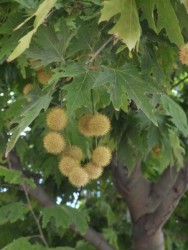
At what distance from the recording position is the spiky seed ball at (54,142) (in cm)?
187

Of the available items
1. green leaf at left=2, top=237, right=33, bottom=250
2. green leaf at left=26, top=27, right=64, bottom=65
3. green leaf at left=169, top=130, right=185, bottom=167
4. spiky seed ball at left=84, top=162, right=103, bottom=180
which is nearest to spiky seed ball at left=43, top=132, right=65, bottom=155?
spiky seed ball at left=84, top=162, right=103, bottom=180

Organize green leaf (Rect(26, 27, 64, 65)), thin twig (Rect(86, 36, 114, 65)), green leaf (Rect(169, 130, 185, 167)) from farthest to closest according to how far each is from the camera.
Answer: green leaf (Rect(169, 130, 185, 167)), green leaf (Rect(26, 27, 64, 65)), thin twig (Rect(86, 36, 114, 65))

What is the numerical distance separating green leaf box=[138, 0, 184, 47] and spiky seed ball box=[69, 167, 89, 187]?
1.75ft

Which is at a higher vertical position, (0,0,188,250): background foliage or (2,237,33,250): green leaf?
(0,0,188,250): background foliage

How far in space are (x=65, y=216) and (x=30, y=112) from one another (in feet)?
4.12

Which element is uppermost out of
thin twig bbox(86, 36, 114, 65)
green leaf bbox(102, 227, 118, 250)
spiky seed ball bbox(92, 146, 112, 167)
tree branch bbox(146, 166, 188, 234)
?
thin twig bbox(86, 36, 114, 65)

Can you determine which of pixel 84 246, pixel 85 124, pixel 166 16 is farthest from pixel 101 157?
pixel 84 246

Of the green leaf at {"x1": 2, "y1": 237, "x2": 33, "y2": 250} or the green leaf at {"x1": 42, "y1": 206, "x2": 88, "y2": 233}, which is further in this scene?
the green leaf at {"x1": 42, "y1": 206, "x2": 88, "y2": 233}

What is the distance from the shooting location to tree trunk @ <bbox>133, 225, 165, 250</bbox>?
376cm

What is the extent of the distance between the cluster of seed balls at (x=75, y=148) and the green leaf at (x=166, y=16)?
376 mm

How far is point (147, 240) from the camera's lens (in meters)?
3.78

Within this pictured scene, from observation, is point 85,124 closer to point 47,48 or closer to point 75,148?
point 75,148

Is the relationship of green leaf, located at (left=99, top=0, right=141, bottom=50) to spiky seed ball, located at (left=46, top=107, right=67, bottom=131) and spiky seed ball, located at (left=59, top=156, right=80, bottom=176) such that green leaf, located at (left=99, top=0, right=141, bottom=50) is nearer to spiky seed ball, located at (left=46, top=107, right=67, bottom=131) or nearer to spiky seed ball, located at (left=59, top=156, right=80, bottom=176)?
spiky seed ball, located at (left=46, top=107, right=67, bottom=131)

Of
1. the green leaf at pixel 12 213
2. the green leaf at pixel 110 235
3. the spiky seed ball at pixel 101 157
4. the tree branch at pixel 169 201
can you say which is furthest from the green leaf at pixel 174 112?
the green leaf at pixel 110 235
